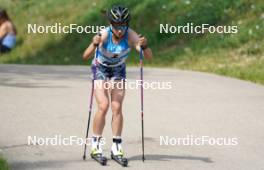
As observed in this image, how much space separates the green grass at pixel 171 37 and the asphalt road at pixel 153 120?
325 centimetres

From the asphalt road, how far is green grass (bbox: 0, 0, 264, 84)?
128 inches

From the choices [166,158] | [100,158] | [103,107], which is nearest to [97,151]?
[100,158]

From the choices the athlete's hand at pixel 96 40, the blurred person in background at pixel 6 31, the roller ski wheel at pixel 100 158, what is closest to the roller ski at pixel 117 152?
the roller ski wheel at pixel 100 158

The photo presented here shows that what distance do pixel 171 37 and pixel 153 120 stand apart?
53.8ft

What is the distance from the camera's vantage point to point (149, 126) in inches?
496

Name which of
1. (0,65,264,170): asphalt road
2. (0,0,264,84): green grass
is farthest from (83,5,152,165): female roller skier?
(0,0,264,84): green grass

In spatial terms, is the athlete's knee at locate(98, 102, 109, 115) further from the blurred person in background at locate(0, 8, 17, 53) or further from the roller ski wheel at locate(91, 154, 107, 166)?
the blurred person in background at locate(0, 8, 17, 53)

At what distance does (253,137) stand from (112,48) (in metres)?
3.29

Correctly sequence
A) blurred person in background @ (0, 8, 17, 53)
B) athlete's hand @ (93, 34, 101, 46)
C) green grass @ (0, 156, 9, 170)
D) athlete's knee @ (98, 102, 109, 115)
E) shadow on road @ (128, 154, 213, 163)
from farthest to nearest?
shadow on road @ (128, 154, 213, 163), blurred person in background @ (0, 8, 17, 53), athlete's knee @ (98, 102, 109, 115), athlete's hand @ (93, 34, 101, 46), green grass @ (0, 156, 9, 170)

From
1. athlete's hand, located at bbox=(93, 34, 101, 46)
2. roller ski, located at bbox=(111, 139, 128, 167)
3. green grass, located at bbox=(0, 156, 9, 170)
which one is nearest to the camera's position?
green grass, located at bbox=(0, 156, 9, 170)

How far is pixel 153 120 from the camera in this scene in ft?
43.4

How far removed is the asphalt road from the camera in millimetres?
9844

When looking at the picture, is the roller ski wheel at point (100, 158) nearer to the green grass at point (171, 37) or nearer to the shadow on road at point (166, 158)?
the shadow on road at point (166, 158)

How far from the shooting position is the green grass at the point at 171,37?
78.2 ft
